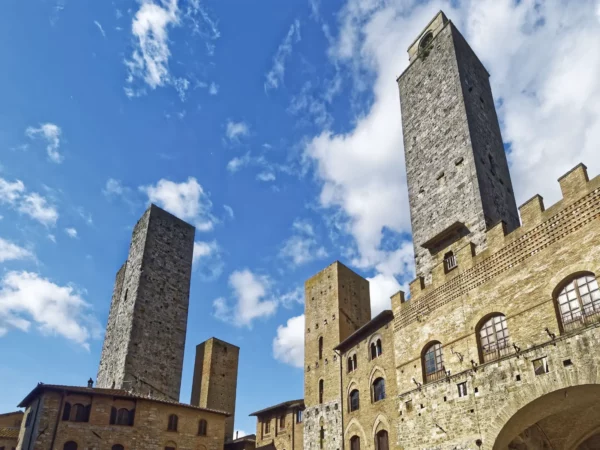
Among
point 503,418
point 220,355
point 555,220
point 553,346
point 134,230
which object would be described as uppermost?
point 134,230

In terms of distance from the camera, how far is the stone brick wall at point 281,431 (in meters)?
29.0

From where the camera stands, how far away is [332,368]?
27.0 meters

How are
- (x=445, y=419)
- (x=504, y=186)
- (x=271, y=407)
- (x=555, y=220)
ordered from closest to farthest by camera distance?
(x=555, y=220) → (x=445, y=419) → (x=504, y=186) → (x=271, y=407)

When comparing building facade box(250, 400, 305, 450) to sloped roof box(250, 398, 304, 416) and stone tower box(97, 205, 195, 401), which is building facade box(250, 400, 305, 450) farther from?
stone tower box(97, 205, 195, 401)

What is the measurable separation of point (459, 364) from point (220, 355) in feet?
81.6

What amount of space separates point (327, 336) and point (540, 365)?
16.6 metres

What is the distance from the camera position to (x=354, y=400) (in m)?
24.2

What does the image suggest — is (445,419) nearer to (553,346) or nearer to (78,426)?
(553,346)

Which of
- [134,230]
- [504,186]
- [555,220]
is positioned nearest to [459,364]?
[555,220]

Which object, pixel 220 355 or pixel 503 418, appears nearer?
pixel 503 418

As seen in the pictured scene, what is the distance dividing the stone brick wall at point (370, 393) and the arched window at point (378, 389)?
0.56 ft

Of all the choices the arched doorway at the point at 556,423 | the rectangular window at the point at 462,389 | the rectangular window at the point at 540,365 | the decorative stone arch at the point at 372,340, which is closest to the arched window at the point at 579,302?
the rectangular window at the point at 540,365

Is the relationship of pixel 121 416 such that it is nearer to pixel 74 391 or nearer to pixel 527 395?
pixel 74 391

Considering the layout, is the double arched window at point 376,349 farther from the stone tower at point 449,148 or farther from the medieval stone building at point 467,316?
the stone tower at point 449,148
